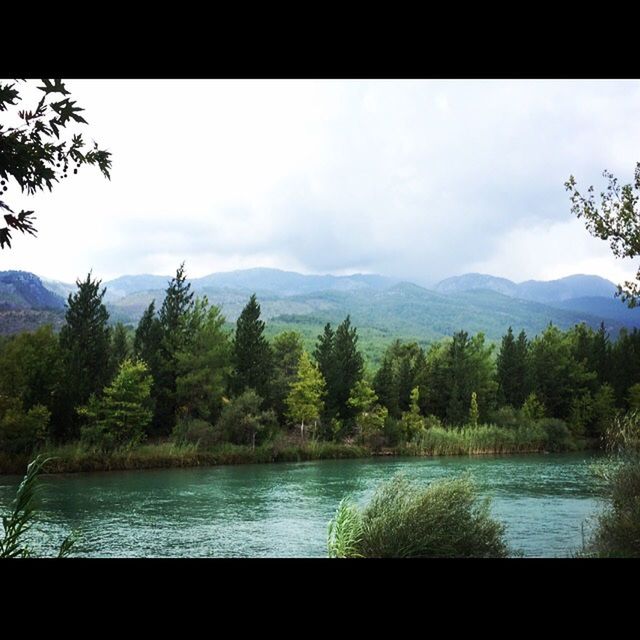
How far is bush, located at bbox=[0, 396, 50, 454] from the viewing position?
66.2 feet

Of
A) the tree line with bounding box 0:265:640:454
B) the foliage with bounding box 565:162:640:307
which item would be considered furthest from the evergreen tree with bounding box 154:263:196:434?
the foliage with bounding box 565:162:640:307

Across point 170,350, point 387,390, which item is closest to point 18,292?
point 170,350

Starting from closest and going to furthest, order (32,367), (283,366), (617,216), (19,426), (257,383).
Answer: (617,216)
(19,426)
(32,367)
(257,383)
(283,366)

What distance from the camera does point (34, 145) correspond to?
2.27 m

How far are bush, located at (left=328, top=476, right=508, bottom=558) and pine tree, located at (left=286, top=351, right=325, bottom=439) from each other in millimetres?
22769

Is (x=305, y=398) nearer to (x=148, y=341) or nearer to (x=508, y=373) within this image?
(x=148, y=341)

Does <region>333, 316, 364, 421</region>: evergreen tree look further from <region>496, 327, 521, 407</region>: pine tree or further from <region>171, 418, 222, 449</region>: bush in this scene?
<region>496, 327, 521, 407</region>: pine tree

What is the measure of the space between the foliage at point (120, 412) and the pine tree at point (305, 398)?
7349mm

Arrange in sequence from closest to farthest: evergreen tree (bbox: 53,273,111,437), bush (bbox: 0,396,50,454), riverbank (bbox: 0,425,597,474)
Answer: bush (bbox: 0,396,50,454) < riverbank (bbox: 0,425,597,474) < evergreen tree (bbox: 53,273,111,437)

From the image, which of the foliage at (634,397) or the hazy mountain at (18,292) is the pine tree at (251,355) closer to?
the hazy mountain at (18,292)

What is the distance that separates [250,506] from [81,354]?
1220 cm

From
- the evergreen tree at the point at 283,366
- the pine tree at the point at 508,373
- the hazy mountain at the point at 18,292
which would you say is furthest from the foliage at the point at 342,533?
the hazy mountain at the point at 18,292

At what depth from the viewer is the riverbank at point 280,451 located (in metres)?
21.9
